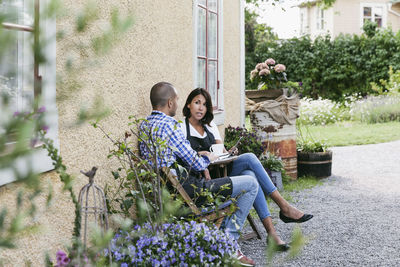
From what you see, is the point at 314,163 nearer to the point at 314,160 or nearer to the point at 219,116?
the point at 314,160

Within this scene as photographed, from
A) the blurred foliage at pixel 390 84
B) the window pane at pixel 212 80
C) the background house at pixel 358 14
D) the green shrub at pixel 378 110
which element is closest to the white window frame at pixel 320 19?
the background house at pixel 358 14

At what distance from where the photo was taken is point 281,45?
1719 cm

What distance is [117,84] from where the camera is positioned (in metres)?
3.58

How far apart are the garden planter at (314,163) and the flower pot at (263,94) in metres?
0.94

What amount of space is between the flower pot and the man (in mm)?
3014

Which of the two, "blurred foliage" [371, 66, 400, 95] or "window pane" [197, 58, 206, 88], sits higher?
"blurred foliage" [371, 66, 400, 95]

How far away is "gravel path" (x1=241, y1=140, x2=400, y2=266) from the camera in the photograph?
3896 mm

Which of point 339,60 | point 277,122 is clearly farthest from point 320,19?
point 277,122

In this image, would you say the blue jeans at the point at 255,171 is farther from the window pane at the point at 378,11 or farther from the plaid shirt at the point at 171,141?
the window pane at the point at 378,11

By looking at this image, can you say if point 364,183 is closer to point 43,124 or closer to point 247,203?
point 247,203

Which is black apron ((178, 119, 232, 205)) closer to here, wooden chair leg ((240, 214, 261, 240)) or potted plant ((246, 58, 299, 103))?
wooden chair leg ((240, 214, 261, 240))

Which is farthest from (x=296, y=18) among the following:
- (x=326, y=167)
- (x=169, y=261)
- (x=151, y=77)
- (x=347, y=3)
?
(x=169, y=261)

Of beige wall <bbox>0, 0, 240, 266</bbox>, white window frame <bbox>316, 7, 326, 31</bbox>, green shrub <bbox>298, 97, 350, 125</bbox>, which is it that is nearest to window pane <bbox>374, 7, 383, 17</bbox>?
white window frame <bbox>316, 7, 326, 31</bbox>

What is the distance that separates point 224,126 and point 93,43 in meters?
5.46
